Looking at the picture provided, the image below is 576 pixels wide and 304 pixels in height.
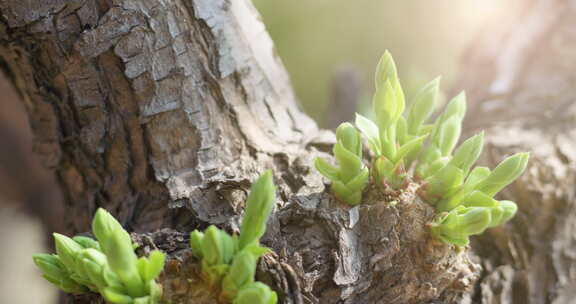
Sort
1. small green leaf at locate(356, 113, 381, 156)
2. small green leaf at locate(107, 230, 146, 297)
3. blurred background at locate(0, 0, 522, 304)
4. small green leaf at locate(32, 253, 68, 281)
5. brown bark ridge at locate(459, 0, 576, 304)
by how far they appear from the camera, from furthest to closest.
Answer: blurred background at locate(0, 0, 522, 304) < brown bark ridge at locate(459, 0, 576, 304) < small green leaf at locate(356, 113, 381, 156) < small green leaf at locate(32, 253, 68, 281) < small green leaf at locate(107, 230, 146, 297)

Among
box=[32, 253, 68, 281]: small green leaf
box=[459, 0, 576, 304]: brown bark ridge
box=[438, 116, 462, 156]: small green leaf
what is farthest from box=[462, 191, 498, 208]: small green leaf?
box=[32, 253, 68, 281]: small green leaf

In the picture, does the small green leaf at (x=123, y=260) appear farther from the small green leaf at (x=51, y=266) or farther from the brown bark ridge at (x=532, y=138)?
the brown bark ridge at (x=532, y=138)

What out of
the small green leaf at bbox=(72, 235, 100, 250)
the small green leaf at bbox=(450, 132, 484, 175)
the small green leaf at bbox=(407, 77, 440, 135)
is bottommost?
the small green leaf at bbox=(72, 235, 100, 250)

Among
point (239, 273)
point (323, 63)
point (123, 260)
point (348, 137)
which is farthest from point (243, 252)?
point (323, 63)

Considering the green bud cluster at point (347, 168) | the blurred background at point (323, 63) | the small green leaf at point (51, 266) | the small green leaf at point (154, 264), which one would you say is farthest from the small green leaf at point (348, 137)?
the blurred background at point (323, 63)

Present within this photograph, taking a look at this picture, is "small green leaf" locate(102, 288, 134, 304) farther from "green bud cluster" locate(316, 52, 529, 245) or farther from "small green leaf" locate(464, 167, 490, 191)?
"small green leaf" locate(464, 167, 490, 191)

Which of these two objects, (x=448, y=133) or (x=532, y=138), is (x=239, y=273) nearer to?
(x=448, y=133)

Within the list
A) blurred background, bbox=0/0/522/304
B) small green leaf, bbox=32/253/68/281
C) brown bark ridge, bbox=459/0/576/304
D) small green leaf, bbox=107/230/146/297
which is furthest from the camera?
blurred background, bbox=0/0/522/304
